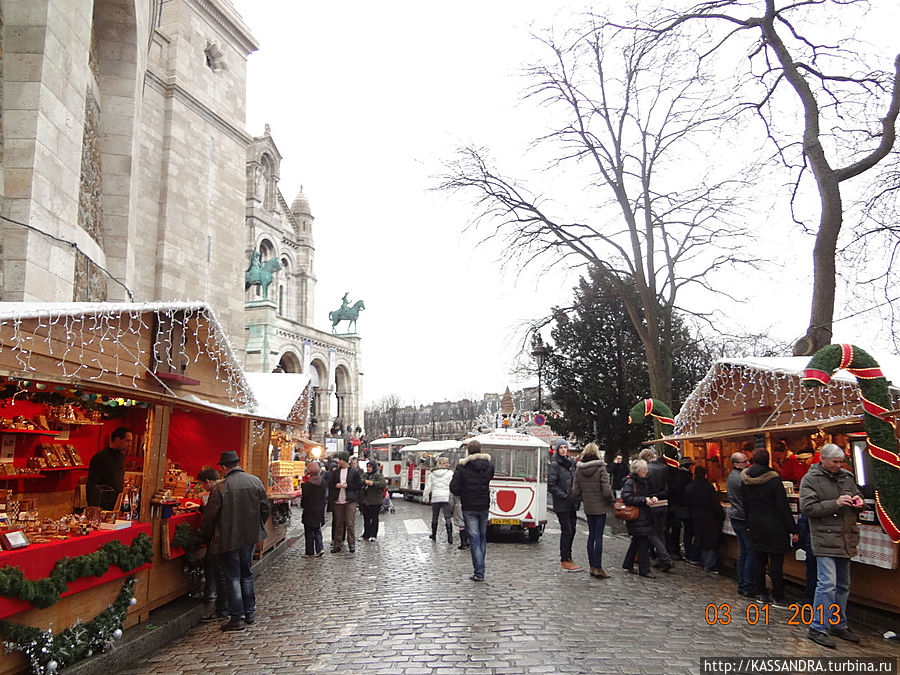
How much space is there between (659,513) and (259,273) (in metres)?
33.6

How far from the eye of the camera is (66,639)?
499 cm

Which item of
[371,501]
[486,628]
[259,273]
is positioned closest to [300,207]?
[259,273]

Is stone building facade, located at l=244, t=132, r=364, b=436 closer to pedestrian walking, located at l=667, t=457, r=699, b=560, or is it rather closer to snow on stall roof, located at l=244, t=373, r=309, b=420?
snow on stall roof, located at l=244, t=373, r=309, b=420

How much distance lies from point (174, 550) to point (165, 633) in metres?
1.13

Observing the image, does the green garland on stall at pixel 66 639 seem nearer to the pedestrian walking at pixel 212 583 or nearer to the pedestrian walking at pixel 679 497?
the pedestrian walking at pixel 212 583

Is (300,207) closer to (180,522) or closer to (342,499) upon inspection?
(342,499)

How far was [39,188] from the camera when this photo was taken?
9.02 meters

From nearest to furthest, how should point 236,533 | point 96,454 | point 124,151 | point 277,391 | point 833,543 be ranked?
point 833,543
point 236,533
point 96,454
point 277,391
point 124,151

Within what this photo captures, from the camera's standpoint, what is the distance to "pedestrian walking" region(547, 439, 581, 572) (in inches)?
379

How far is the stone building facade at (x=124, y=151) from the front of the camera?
29.6ft

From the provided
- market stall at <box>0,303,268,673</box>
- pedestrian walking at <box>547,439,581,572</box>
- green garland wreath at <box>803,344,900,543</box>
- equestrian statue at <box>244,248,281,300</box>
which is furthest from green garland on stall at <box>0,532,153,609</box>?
equestrian statue at <box>244,248,281,300</box>

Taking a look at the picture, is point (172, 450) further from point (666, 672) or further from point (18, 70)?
point (666, 672)

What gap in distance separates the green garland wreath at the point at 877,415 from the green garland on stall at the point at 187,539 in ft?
23.5
